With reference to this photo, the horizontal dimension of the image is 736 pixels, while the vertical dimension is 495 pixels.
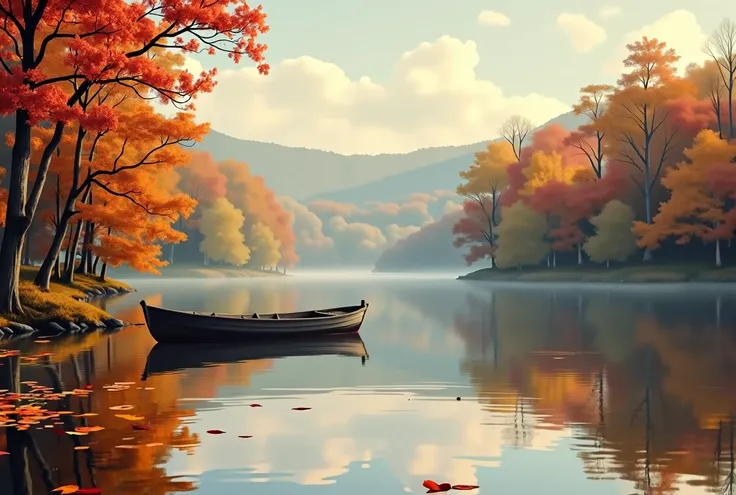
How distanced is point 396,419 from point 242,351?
11066 mm

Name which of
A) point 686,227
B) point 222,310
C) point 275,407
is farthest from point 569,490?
point 686,227

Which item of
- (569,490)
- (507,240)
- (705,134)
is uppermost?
(705,134)

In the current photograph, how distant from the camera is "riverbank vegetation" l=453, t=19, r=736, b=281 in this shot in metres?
62.5

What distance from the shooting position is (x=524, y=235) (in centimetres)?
7919

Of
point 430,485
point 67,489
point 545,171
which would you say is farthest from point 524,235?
point 67,489

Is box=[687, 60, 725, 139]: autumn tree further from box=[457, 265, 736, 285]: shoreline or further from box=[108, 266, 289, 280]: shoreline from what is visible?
box=[108, 266, 289, 280]: shoreline

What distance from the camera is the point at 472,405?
47.1ft

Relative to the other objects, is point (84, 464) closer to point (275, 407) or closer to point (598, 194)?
point (275, 407)

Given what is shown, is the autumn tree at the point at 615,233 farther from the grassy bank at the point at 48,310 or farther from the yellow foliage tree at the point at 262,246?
the yellow foliage tree at the point at 262,246

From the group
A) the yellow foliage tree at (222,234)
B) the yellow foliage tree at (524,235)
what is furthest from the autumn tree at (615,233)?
the yellow foliage tree at (222,234)

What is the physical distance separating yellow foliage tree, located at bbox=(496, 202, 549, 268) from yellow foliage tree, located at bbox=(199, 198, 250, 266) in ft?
127

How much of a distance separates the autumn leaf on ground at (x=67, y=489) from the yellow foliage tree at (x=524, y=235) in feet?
238

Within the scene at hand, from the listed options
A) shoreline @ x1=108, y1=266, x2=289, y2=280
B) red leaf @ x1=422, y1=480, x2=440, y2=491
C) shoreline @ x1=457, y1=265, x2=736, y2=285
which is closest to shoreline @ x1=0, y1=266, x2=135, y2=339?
red leaf @ x1=422, y1=480, x2=440, y2=491

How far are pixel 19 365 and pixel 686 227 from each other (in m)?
53.8
